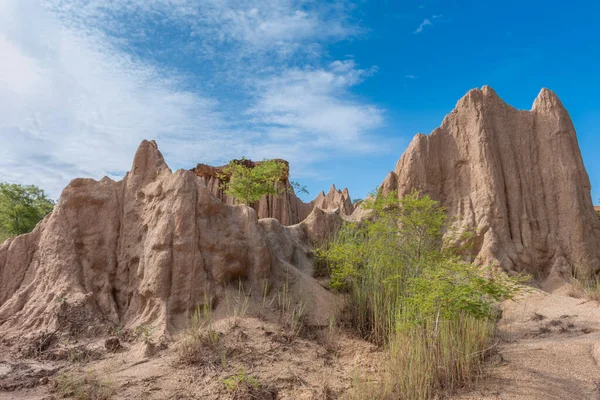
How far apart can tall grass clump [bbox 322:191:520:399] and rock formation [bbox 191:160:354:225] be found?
619 inches

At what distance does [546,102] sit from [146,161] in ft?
43.7

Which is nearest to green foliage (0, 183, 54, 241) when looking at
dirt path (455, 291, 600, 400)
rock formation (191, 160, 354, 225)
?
rock formation (191, 160, 354, 225)

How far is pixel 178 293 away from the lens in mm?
8555

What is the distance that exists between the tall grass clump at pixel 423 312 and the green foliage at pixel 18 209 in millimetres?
19614

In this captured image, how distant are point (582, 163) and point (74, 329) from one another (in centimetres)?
1561

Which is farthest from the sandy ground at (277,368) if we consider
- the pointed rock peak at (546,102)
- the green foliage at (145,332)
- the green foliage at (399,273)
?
the pointed rock peak at (546,102)

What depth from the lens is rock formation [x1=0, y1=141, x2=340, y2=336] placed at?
28.2 feet

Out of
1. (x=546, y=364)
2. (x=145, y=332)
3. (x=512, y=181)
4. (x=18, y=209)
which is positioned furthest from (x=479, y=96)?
(x=18, y=209)

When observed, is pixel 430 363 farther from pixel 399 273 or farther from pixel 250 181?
pixel 250 181

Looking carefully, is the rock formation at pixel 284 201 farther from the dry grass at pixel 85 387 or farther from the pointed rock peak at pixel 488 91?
the dry grass at pixel 85 387

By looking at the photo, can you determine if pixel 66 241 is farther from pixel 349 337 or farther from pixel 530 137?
pixel 530 137

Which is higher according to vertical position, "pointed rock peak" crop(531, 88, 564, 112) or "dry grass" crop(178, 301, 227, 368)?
"pointed rock peak" crop(531, 88, 564, 112)

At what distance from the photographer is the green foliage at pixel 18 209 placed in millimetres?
22094

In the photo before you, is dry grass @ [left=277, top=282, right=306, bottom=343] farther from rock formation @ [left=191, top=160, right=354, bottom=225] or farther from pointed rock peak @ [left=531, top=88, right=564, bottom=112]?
rock formation @ [left=191, top=160, right=354, bottom=225]
